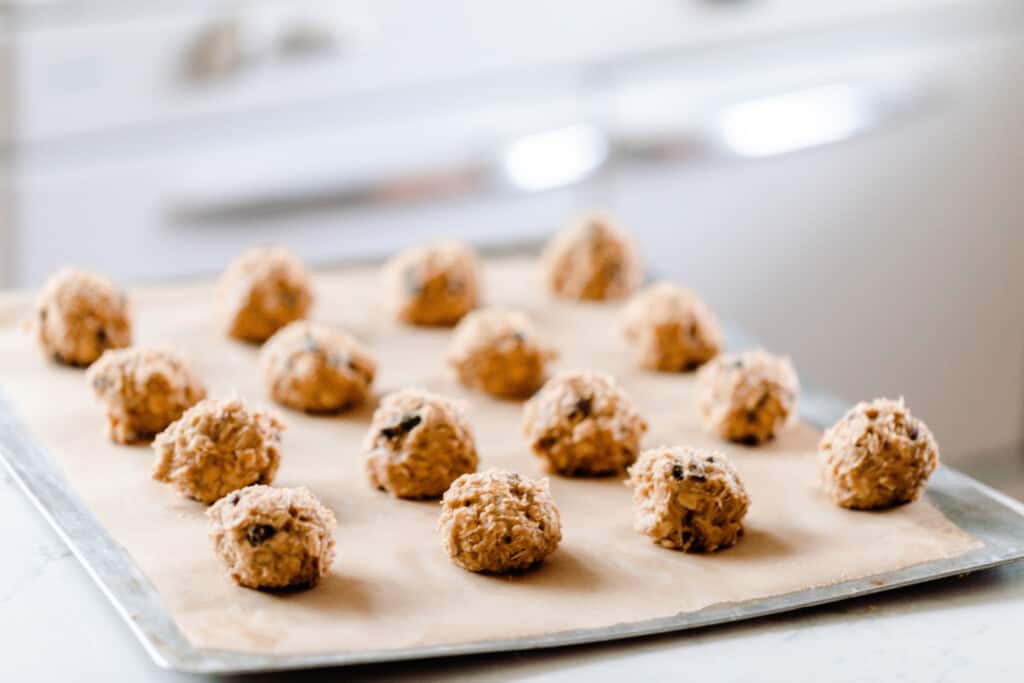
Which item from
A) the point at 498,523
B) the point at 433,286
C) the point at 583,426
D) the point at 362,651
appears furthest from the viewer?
the point at 433,286

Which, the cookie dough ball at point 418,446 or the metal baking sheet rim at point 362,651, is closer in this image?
the metal baking sheet rim at point 362,651

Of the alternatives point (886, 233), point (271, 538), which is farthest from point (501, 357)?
point (886, 233)

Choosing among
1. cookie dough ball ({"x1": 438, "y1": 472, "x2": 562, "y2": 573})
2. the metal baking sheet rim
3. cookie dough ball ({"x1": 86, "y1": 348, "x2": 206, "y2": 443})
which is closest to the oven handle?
cookie dough ball ({"x1": 86, "y1": 348, "x2": 206, "y2": 443})

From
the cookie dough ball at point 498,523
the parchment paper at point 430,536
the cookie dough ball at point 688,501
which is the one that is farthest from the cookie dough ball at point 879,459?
the cookie dough ball at point 498,523

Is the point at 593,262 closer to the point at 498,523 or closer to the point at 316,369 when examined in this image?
the point at 316,369

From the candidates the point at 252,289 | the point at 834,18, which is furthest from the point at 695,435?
the point at 834,18

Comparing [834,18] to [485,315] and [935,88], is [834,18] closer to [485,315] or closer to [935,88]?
[935,88]

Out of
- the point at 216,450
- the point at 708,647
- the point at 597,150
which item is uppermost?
the point at 597,150

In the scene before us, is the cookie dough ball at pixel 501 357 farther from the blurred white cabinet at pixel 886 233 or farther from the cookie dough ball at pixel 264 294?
the blurred white cabinet at pixel 886 233
